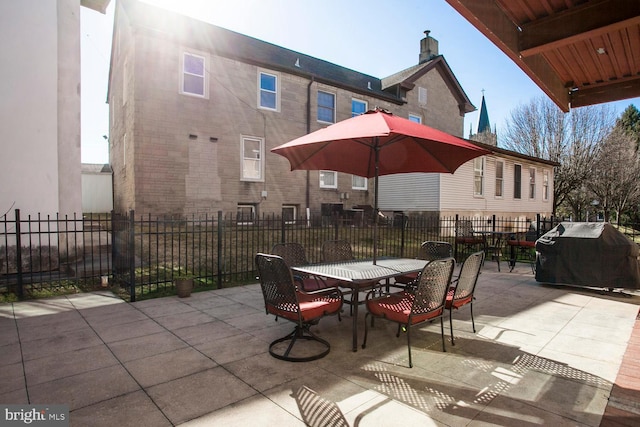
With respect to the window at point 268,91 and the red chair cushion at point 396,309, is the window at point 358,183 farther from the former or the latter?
the red chair cushion at point 396,309

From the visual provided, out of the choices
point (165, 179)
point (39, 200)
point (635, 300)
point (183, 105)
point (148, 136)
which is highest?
point (183, 105)

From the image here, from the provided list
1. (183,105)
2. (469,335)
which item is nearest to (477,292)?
(469,335)

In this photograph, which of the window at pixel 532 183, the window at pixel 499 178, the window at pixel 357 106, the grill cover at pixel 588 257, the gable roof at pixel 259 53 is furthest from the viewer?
the window at pixel 532 183

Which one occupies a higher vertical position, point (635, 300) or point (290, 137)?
point (290, 137)

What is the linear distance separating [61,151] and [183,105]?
6.10 meters

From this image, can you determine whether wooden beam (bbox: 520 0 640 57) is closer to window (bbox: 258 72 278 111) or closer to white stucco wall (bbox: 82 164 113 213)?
window (bbox: 258 72 278 111)

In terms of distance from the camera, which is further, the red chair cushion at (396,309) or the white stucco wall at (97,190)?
the white stucco wall at (97,190)

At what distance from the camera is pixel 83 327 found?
4.58 m

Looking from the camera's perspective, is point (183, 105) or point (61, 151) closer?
point (61, 151)

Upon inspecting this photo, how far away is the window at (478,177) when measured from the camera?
1675 centimetres

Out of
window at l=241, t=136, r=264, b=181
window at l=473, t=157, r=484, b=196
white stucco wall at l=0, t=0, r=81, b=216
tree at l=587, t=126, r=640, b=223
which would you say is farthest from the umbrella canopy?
tree at l=587, t=126, r=640, b=223

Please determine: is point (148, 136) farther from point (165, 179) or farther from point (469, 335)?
point (469, 335)

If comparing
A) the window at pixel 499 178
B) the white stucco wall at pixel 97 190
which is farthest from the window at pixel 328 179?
the white stucco wall at pixel 97 190

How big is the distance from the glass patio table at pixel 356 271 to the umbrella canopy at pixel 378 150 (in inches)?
52.5
